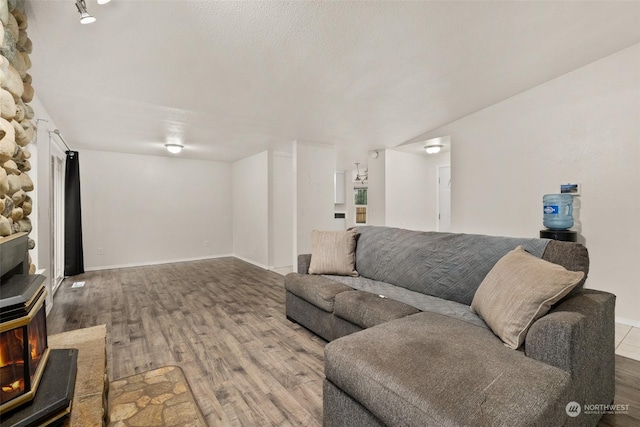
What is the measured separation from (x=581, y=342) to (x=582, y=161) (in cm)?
288

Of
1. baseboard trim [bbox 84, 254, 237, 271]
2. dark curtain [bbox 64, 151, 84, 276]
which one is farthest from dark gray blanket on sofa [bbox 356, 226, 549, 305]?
dark curtain [bbox 64, 151, 84, 276]

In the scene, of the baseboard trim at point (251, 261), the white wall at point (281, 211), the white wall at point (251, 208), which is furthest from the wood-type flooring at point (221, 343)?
the white wall at point (251, 208)

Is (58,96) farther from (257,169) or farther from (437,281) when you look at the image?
(437,281)

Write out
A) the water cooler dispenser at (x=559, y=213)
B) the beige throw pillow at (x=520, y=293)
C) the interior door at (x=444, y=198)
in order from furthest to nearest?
the interior door at (x=444, y=198) < the water cooler dispenser at (x=559, y=213) < the beige throw pillow at (x=520, y=293)

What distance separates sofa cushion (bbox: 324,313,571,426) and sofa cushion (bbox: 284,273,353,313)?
3.00 feet

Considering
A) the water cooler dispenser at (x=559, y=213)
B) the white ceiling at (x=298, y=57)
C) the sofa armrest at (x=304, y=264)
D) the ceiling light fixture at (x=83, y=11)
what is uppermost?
the white ceiling at (x=298, y=57)

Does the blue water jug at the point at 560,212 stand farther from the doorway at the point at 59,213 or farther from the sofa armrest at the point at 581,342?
the doorway at the point at 59,213

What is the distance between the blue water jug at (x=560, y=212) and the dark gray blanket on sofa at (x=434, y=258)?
66.2 inches

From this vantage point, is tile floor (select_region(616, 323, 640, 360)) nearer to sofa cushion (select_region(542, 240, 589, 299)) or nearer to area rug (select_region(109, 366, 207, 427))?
sofa cushion (select_region(542, 240, 589, 299))

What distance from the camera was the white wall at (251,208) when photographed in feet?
19.1

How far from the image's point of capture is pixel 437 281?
230cm

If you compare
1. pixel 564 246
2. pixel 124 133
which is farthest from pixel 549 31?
pixel 124 133

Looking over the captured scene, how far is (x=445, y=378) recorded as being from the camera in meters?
1.13

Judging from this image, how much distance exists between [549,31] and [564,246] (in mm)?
1960
